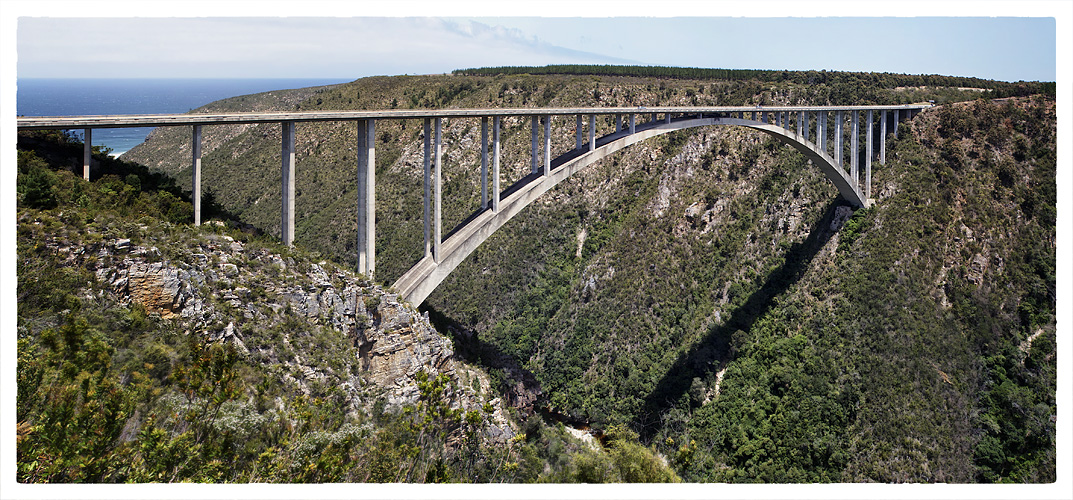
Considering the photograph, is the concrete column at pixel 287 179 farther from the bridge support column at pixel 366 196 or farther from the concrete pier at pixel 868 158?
the concrete pier at pixel 868 158

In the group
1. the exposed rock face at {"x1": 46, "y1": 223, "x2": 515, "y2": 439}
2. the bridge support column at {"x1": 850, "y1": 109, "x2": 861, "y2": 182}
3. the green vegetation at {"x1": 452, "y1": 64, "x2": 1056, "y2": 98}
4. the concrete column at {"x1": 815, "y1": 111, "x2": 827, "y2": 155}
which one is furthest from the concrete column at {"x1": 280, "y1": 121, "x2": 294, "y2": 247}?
the green vegetation at {"x1": 452, "y1": 64, "x2": 1056, "y2": 98}

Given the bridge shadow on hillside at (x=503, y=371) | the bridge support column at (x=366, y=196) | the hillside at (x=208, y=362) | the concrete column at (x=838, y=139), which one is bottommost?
the bridge shadow on hillside at (x=503, y=371)

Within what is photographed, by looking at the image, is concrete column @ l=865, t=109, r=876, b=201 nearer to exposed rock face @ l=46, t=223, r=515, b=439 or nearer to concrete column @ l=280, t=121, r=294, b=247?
exposed rock face @ l=46, t=223, r=515, b=439

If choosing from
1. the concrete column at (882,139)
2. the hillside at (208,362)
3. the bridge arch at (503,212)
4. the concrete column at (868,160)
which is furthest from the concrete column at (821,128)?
the hillside at (208,362)

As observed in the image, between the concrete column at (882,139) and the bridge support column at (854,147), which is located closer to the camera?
the bridge support column at (854,147)

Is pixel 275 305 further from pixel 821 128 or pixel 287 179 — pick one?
pixel 821 128

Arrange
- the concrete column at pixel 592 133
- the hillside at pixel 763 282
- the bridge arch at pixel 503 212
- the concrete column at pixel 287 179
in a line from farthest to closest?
the hillside at pixel 763 282 < the concrete column at pixel 592 133 < the bridge arch at pixel 503 212 < the concrete column at pixel 287 179

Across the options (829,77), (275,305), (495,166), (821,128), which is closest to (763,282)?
(821,128)
